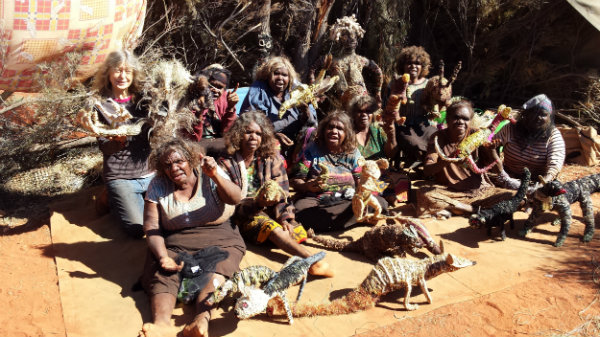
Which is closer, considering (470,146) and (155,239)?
(155,239)

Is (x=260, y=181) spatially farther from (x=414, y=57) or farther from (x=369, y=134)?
(x=414, y=57)

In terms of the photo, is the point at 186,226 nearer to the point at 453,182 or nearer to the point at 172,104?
the point at 172,104

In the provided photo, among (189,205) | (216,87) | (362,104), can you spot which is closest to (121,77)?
(216,87)

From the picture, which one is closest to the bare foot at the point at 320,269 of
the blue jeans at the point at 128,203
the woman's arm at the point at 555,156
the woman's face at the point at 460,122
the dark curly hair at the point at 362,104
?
the blue jeans at the point at 128,203

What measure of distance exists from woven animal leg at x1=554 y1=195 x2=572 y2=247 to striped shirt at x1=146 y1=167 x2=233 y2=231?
287 cm

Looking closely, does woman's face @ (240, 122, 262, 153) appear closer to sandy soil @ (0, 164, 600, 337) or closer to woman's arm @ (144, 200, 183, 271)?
woman's arm @ (144, 200, 183, 271)

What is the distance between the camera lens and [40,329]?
322 centimetres

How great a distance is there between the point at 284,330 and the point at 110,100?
8.70ft

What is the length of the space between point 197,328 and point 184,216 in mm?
929

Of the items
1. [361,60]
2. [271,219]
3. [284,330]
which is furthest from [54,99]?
[361,60]

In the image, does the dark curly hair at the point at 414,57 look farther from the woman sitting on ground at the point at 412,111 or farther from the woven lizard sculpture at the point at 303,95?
the woven lizard sculpture at the point at 303,95

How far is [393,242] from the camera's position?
12.8 feet

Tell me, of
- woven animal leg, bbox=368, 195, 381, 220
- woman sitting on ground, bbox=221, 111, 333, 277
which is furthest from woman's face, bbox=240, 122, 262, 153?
woven animal leg, bbox=368, 195, 381, 220

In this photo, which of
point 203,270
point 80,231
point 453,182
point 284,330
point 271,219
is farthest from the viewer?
point 453,182
